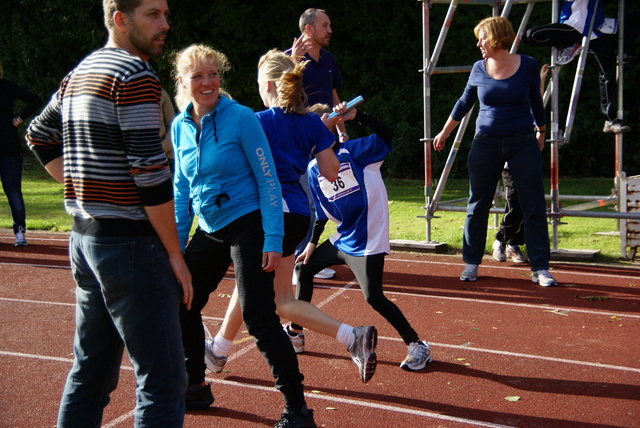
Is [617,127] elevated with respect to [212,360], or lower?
elevated

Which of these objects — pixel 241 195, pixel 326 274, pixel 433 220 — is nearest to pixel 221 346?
pixel 241 195

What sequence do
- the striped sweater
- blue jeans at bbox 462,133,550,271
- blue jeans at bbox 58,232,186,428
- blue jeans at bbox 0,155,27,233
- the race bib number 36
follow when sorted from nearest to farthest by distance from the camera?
1. the striped sweater
2. blue jeans at bbox 58,232,186,428
3. the race bib number 36
4. blue jeans at bbox 462,133,550,271
5. blue jeans at bbox 0,155,27,233

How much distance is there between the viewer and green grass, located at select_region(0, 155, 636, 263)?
863 cm

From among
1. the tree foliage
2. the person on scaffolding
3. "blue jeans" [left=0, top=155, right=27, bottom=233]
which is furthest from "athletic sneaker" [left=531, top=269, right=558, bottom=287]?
the tree foliage

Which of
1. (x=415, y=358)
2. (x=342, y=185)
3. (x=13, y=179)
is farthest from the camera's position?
(x=13, y=179)

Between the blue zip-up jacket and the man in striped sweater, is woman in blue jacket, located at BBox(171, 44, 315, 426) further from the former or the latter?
the man in striped sweater

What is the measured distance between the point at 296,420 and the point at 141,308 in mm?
1256

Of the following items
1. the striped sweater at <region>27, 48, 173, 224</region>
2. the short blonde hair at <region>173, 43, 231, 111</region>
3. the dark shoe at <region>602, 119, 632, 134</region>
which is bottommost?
the dark shoe at <region>602, 119, 632, 134</region>

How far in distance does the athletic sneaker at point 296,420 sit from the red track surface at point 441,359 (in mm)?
244

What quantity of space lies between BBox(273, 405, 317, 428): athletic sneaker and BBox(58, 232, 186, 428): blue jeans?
37.5 inches

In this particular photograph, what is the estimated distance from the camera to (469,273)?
6883 millimetres

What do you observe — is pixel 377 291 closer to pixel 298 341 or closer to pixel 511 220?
pixel 298 341

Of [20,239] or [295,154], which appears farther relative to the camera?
[20,239]

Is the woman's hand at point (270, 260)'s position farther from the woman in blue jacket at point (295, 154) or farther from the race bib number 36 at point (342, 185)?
the race bib number 36 at point (342, 185)
